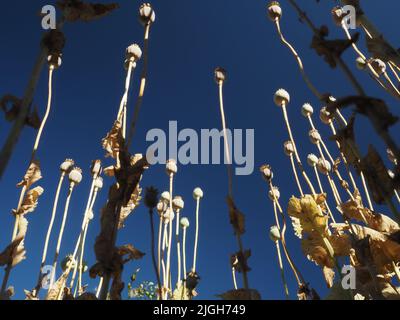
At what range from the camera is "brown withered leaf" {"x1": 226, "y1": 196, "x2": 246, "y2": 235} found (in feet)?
4.64

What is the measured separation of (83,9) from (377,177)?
1.24 metres

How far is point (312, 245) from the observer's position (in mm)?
1942

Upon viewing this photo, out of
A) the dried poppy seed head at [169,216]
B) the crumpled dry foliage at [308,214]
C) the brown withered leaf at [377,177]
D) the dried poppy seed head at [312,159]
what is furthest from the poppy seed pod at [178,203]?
the brown withered leaf at [377,177]

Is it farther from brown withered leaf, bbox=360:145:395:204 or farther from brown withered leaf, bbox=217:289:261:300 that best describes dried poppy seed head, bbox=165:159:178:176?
brown withered leaf, bbox=360:145:395:204

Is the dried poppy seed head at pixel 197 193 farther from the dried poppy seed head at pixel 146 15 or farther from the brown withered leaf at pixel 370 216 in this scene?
the dried poppy seed head at pixel 146 15

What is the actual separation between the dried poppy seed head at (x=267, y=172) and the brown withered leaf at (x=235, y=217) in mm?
1582

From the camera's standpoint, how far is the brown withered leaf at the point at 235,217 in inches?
55.7

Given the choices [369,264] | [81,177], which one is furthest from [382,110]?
[81,177]

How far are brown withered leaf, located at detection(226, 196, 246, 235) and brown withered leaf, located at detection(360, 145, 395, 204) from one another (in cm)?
53

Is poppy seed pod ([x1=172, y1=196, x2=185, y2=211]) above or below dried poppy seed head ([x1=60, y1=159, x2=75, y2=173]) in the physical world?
above

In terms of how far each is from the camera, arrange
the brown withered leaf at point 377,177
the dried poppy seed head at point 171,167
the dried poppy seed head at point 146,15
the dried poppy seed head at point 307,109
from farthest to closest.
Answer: the dried poppy seed head at point 171,167 < the dried poppy seed head at point 307,109 < the dried poppy seed head at point 146,15 < the brown withered leaf at point 377,177

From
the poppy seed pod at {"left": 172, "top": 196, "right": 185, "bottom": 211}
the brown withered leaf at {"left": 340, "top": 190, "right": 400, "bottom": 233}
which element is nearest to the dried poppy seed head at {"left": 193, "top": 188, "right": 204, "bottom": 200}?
the poppy seed pod at {"left": 172, "top": 196, "right": 185, "bottom": 211}

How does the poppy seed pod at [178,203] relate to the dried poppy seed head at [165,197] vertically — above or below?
below
